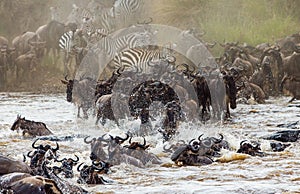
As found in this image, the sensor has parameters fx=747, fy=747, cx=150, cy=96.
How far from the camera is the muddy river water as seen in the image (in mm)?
8391

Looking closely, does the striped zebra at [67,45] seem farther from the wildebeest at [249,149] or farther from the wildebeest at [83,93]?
the wildebeest at [249,149]

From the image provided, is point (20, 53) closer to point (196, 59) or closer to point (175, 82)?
point (196, 59)

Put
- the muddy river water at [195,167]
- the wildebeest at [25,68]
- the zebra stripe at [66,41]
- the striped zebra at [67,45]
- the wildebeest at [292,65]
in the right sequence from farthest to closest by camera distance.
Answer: the zebra stripe at [66,41]
the striped zebra at [67,45]
the wildebeest at [25,68]
the wildebeest at [292,65]
the muddy river water at [195,167]

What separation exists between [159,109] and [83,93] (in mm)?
2763

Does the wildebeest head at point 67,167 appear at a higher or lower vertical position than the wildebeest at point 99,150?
lower

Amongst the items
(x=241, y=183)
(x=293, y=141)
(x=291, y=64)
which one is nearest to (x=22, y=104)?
(x=291, y=64)

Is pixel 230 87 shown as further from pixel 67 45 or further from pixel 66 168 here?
pixel 67 45

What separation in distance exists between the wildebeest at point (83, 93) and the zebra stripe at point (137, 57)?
13.6ft

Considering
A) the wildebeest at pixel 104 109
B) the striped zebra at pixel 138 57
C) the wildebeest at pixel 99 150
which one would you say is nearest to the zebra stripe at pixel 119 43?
the striped zebra at pixel 138 57

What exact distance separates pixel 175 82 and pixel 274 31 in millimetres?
12451

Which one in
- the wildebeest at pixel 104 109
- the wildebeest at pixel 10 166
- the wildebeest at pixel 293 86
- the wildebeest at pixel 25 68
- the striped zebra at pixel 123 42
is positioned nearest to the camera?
the wildebeest at pixel 10 166

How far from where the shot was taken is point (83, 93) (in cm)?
1522

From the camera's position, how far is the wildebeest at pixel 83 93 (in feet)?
49.6

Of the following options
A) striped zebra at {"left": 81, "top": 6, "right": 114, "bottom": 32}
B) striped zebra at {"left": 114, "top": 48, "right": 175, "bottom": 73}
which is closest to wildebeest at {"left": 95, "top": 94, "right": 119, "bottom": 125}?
striped zebra at {"left": 114, "top": 48, "right": 175, "bottom": 73}
